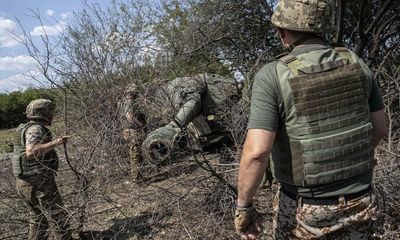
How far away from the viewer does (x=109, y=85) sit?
676cm

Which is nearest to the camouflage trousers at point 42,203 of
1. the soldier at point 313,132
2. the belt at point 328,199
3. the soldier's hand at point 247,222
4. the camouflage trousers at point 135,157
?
the camouflage trousers at point 135,157

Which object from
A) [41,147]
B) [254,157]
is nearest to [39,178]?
[41,147]

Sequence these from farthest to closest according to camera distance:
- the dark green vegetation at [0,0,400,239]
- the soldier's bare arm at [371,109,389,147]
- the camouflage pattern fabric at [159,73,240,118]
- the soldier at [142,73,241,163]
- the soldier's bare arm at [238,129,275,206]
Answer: the camouflage pattern fabric at [159,73,240,118] < the soldier at [142,73,241,163] < the dark green vegetation at [0,0,400,239] < the soldier's bare arm at [371,109,389,147] < the soldier's bare arm at [238,129,275,206]

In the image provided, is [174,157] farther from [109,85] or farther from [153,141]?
[109,85]

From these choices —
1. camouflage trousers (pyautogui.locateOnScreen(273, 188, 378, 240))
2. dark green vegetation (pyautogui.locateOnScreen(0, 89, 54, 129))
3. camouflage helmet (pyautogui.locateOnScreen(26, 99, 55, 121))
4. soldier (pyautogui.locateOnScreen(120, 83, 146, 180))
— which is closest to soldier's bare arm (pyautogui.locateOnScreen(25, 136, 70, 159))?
camouflage helmet (pyautogui.locateOnScreen(26, 99, 55, 121))

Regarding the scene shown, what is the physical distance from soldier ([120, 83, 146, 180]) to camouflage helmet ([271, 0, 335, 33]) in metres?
2.59

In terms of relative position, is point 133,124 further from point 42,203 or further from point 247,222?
point 247,222

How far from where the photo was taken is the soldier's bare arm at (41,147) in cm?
439

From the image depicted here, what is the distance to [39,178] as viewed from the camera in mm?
4633

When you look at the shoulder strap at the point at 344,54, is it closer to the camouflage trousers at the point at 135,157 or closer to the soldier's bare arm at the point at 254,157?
the soldier's bare arm at the point at 254,157

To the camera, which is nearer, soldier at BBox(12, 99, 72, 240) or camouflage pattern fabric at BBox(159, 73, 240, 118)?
soldier at BBox(12, 99, 72, 240)

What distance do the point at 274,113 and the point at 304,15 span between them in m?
0.49

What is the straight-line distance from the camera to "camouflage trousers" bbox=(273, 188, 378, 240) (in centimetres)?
212

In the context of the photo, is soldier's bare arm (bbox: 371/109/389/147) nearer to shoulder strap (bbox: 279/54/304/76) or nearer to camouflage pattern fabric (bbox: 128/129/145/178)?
shoulder strap (bbox: 279/54/304/76)
